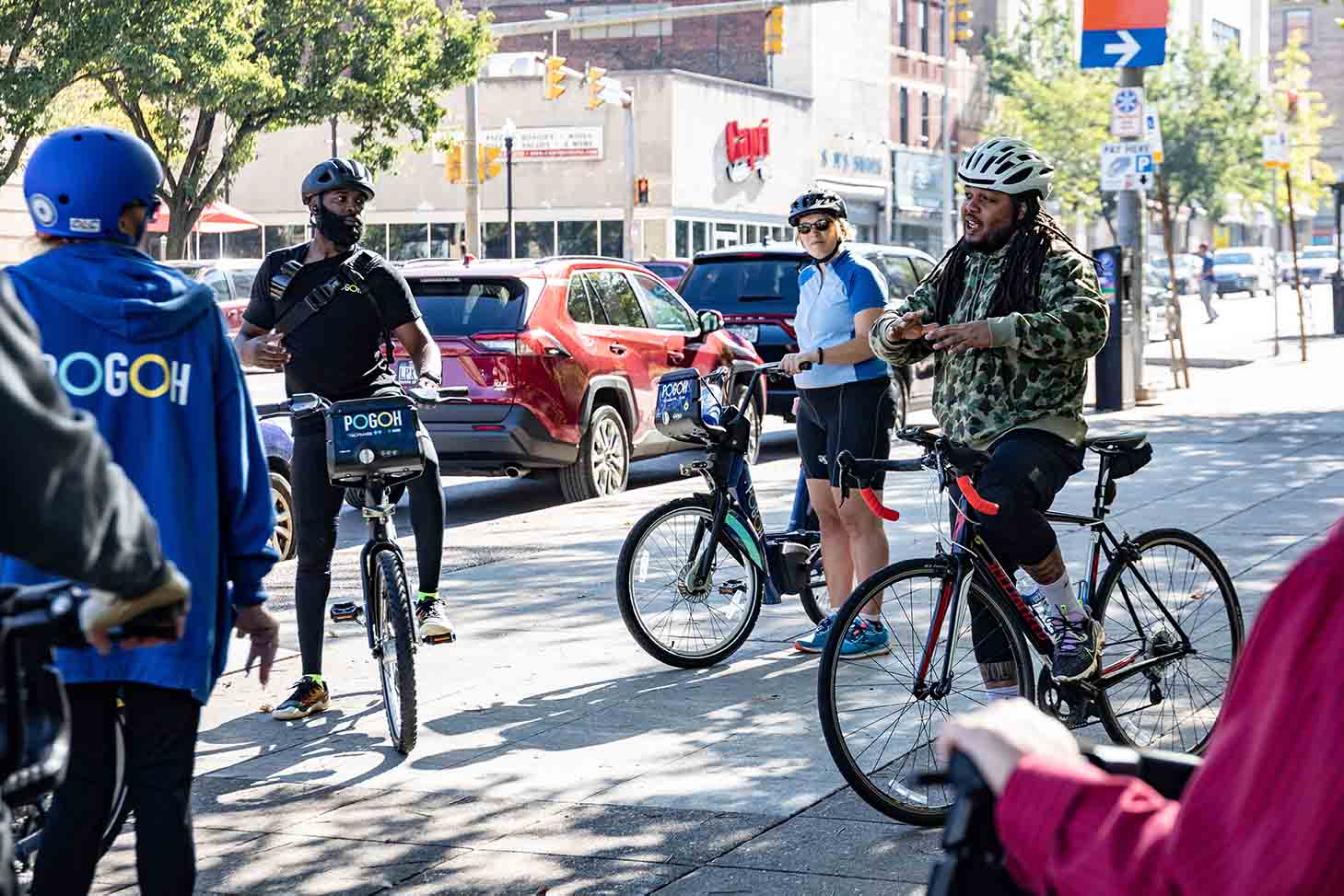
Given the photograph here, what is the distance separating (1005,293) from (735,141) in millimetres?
47494

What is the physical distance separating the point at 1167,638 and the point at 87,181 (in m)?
3.69

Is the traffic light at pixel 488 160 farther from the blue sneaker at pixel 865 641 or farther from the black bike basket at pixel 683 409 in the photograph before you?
the blue sneaker at pixel 865 641

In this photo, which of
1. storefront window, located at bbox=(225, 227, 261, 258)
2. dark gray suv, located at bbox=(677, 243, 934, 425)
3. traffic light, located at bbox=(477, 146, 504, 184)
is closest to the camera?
dark gray suv, located at bbox=(677, 243, 934, 425)

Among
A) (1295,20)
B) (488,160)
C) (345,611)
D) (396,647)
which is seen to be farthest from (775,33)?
(1295,20)

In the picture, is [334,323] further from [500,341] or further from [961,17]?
[961,17]

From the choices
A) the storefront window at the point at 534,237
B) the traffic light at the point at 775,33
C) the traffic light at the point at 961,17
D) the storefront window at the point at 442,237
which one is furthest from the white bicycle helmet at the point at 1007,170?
the storefront window at the point at 442,237

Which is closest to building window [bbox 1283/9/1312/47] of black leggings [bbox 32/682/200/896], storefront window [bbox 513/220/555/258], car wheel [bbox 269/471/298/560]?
storefront window [bbox 513/220/555/258]

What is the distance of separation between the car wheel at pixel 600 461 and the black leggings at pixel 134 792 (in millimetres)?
9532

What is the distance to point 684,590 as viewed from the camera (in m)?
7.44

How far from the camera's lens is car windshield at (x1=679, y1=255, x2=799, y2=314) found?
641 inches

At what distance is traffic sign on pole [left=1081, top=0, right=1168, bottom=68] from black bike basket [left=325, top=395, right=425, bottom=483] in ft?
42.3

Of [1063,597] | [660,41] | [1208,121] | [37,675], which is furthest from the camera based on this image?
[1208,121]

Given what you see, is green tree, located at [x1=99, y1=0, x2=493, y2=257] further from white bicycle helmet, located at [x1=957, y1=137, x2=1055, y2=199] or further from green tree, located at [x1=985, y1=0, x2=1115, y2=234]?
green tree, located at [x1=985, y1=0, x2=1115, y2=234]

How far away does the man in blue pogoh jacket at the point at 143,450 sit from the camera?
3299 millimetres
